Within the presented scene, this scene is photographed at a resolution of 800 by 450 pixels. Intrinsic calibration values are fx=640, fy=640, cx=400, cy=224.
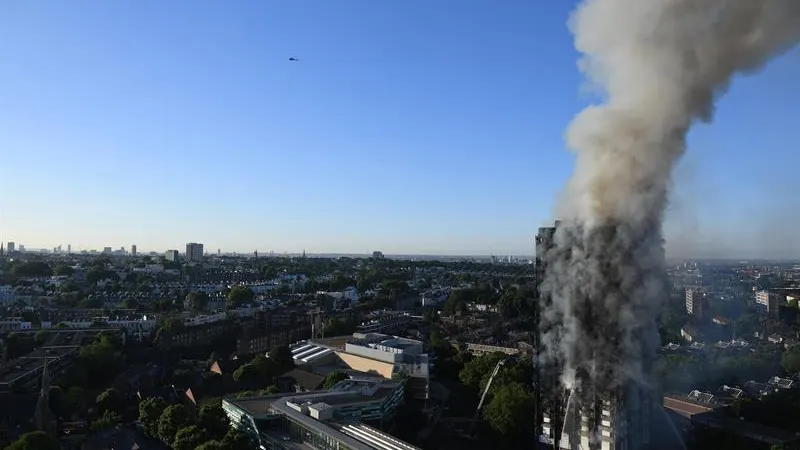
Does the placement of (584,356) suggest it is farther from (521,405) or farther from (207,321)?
(207,321)

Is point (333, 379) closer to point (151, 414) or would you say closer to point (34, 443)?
point (151, 414)

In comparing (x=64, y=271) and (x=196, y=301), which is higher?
(x=64, y=271)

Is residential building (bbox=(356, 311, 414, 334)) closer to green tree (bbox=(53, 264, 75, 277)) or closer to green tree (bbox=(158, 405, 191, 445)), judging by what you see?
green tree (bbox=(158, 405, 191, 445))

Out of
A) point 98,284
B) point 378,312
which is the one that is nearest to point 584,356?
point 378,312

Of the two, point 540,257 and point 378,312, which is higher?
point 540,257

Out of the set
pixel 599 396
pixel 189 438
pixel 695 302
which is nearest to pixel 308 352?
pixel 189 438

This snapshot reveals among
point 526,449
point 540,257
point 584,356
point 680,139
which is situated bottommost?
point 526,449
